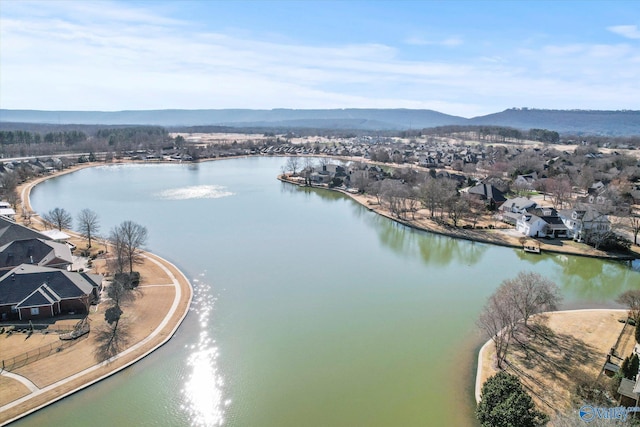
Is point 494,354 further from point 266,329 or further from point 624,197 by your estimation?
point 624,197

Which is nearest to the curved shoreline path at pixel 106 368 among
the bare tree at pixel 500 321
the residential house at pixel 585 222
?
the bare tree at pixel 500 321

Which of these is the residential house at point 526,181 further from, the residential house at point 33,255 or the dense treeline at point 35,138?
the dense treeline at point 35,138

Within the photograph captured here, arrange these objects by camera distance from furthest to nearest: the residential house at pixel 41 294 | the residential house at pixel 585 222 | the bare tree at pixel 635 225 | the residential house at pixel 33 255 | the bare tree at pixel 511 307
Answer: the bare tree at pixel 635 225, the residential house at pixel 585 222, the residential house at pixel 33 255, the residential house at pixel 41 294, the bare tree at pixel 511 307

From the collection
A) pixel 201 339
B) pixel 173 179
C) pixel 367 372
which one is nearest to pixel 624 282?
pixel 367 372

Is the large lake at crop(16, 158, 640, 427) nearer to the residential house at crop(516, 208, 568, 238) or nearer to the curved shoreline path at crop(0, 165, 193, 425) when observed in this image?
the curved shoreline path at crop(0, 165, 193, 425)

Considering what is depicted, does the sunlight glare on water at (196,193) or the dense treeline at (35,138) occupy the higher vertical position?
the dense treeline at (35,138)

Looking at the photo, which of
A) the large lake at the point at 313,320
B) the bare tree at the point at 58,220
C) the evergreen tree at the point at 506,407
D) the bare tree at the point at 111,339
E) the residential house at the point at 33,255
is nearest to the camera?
the evergreen tree at the point at 506,407
